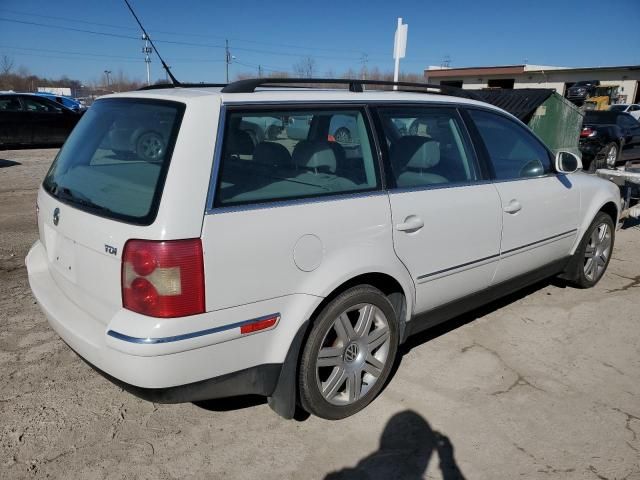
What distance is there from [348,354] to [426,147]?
53.7 inches

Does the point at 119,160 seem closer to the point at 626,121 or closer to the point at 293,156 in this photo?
the point at 293,156

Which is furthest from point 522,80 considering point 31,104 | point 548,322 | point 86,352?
point 86,352

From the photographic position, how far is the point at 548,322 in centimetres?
405

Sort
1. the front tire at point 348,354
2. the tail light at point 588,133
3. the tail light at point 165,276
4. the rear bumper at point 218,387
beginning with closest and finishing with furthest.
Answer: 1. the tail light at point 165,276
2. the rear bumper at point 218,387
3. the front tire at point 348,354
4. the tail light at point 588,133

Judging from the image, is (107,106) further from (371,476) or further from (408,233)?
(371,476)

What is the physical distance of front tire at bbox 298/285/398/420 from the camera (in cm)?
250

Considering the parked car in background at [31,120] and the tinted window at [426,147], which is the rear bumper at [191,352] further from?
the parked car in background at [31,120]

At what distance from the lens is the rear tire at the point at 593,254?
4.44 metres

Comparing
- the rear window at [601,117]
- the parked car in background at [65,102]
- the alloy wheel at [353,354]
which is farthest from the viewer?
the parked car in background at [65,102]

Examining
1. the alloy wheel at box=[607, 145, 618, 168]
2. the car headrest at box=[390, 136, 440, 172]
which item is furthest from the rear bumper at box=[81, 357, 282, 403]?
the alloy wheel at box=[607, 145, 618, 168]

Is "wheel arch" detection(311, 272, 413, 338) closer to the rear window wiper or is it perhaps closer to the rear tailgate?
the rear tailgate

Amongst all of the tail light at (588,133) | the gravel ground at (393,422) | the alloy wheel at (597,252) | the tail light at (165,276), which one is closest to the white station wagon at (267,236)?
the tail light at (165,276)

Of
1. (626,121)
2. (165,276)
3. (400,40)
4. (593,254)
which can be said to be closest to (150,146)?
(165,276)

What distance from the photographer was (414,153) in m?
3.05
